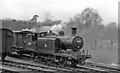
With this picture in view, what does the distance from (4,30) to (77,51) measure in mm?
7019

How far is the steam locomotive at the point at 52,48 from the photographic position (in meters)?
14.9

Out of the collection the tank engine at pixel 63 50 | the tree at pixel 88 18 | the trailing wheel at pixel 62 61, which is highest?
the tree at pixel 88 18

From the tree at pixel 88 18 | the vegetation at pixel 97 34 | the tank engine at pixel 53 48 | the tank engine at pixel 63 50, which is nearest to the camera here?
the tank engine at pixel 63 50

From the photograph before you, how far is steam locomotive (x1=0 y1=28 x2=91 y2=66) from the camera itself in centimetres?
1492

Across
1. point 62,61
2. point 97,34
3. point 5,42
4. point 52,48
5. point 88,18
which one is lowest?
point 62,61

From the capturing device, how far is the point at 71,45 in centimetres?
1531

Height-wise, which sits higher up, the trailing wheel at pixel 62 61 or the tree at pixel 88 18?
the tree at pixel 88 18

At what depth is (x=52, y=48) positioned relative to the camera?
51.9 ft

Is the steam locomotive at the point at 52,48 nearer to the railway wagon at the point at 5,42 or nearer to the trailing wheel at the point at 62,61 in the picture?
the trailing wheel at the point at 62,61

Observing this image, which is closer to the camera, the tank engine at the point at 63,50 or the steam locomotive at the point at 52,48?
the tank engine at the point at 63,50

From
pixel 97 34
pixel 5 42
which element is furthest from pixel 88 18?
pixel 5 42

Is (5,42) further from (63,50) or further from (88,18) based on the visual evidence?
(88,18)

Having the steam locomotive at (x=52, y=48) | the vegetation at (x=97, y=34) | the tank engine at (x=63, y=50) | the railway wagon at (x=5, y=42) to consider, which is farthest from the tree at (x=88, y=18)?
the tank engine at (x=63, y=50)

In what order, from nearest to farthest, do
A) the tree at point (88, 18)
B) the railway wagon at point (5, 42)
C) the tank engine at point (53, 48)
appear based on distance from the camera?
the tank engine at point (53, 48)
the railway wagon at point (5, 42)
the tree at point (88, 18)
